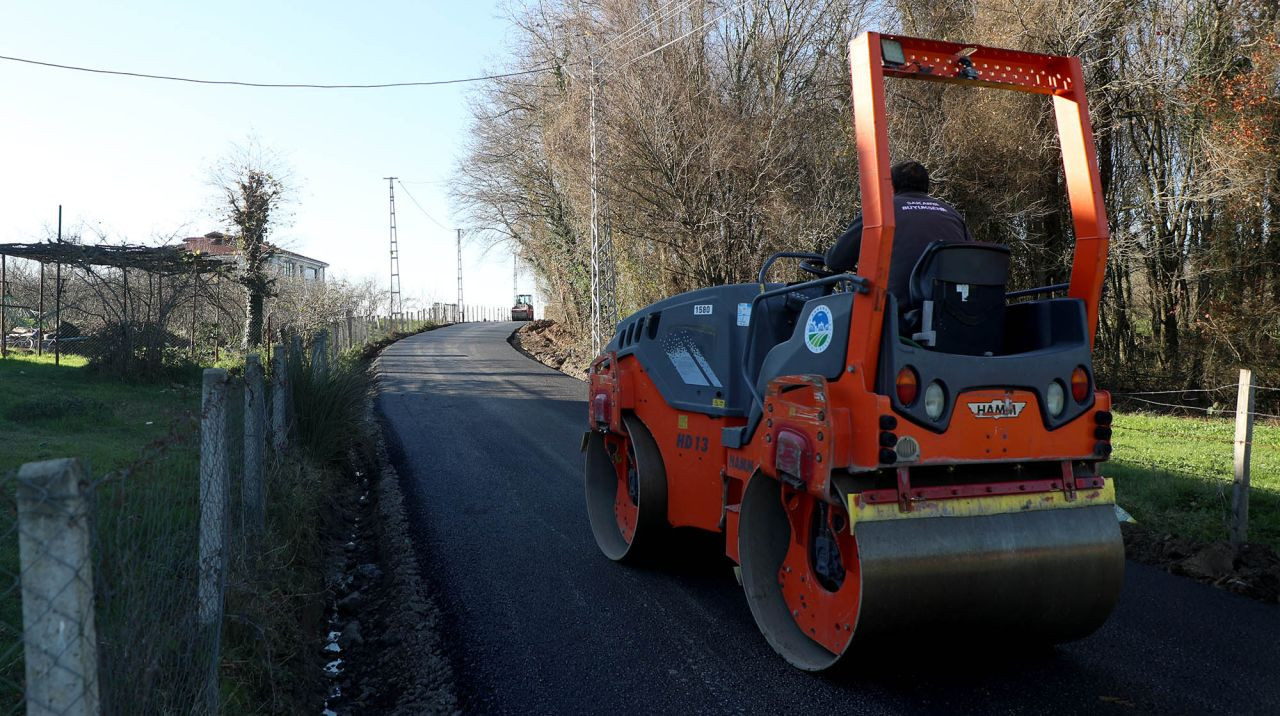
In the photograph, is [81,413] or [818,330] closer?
[818,330]

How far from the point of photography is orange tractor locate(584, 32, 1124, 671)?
3.61m

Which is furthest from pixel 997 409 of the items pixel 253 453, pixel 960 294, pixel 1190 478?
pixel 1190 478

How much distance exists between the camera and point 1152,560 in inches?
225

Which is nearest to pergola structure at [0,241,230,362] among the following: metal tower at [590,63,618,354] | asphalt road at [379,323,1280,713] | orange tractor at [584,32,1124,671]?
metal tower at [590,63,618,354]

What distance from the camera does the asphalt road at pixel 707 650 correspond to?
12.3ft

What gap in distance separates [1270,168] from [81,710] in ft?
53.2

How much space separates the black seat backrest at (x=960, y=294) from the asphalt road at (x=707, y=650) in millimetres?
1342

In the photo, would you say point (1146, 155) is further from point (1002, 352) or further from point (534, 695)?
point (534, 695)

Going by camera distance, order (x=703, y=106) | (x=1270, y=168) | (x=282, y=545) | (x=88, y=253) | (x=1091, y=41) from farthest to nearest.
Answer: (x=88, y=253), (x=703, y=106), (x=1091, y=41), (x=1270, y=168), (x=282, y=545)

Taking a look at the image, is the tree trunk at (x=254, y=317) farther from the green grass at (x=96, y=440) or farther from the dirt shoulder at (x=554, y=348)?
the dirt shoulder at (x=554, y=348)

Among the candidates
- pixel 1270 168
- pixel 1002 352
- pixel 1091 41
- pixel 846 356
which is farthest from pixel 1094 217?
pixel 1091 41

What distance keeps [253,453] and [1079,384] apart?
14.1ft

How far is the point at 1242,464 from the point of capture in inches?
230

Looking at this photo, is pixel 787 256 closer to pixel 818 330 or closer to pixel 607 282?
pixel 818 330
